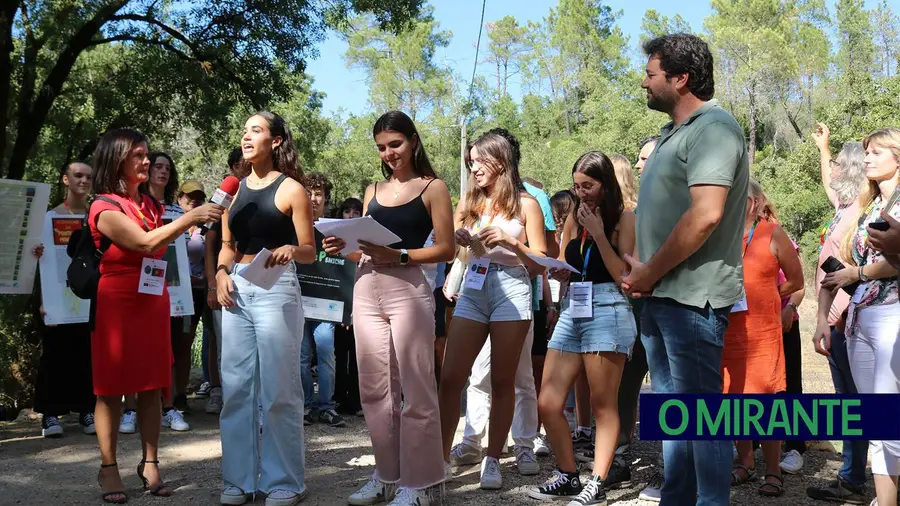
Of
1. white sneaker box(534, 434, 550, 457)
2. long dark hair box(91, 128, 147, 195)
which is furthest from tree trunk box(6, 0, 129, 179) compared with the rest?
white sneaker box(534, 434, 550, 457)

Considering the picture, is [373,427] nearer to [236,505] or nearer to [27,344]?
[236,505]

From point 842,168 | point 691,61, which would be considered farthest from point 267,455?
point 842,168

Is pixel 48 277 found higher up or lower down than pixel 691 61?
lower down

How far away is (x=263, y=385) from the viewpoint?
15.4 feet

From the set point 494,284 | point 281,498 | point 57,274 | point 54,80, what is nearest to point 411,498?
point 281,498

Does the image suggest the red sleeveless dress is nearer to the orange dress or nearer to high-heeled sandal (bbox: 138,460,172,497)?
high-heeled sandal (bbox: 138,460,172,497)

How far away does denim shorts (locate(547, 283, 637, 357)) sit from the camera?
4.72m

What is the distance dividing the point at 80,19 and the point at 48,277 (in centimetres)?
470

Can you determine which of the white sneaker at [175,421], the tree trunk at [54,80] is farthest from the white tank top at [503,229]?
the tree trunk at [54,80]

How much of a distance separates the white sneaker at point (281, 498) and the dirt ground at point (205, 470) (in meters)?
0.15

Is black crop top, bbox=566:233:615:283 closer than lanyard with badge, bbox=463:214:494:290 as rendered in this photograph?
Yes

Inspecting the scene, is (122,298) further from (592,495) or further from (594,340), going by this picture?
(592,495)

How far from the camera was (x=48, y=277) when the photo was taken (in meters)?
6.24

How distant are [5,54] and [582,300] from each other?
6993 millimetres
